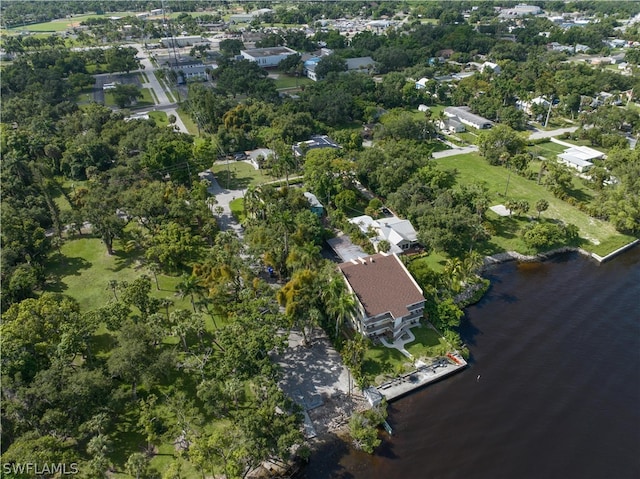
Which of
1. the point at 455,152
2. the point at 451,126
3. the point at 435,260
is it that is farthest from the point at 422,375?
the point at 451,126

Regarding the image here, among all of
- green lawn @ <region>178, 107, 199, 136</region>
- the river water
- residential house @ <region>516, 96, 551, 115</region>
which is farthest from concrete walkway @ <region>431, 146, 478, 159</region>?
green lawn @ <region>178, 107, 199, 136</region>

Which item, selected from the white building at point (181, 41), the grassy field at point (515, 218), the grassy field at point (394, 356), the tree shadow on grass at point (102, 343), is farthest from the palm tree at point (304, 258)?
the white building at point (181, 41)

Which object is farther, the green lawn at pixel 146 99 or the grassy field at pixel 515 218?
the green lawn at pixel 146 99

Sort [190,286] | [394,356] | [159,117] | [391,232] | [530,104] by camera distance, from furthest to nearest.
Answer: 1. [530,104]
2. [159,117]
3. [391,232]
4. [190,286]
5. [394,356]

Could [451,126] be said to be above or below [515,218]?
above

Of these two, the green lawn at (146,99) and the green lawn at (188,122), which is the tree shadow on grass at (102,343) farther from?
the green lawn at (146,99)

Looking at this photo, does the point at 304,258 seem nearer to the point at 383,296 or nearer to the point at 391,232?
the point at 383,296

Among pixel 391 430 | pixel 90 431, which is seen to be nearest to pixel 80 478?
pixel 90 431
